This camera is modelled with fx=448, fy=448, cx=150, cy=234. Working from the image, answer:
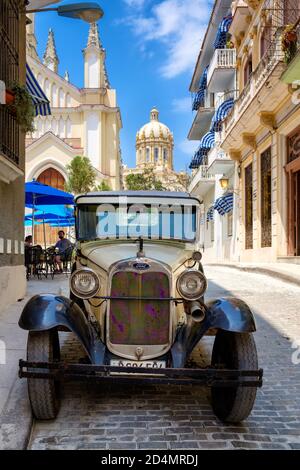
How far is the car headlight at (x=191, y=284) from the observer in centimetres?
347

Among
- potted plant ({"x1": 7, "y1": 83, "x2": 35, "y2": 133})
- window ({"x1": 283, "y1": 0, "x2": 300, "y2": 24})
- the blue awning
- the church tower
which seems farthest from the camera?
the church tower

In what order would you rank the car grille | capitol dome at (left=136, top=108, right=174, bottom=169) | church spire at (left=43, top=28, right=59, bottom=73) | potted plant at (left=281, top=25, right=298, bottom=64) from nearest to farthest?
the car grille → potted plant at (left=281, top=25, right=298, bottom=64) → church spire at (left=43, top=28, right=59, bottom=73) → capitol dome at (left=136, top=108, right=174, bottom=169)

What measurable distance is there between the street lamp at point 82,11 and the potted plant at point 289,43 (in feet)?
20.1

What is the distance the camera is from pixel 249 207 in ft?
61.2

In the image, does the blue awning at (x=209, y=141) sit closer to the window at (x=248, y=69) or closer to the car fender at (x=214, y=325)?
the window at (x=248, y=69)

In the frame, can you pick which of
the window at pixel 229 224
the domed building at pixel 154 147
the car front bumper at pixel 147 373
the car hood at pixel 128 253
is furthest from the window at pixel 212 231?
the domed building at pixel 154 147

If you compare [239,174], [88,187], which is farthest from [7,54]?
[88,187]

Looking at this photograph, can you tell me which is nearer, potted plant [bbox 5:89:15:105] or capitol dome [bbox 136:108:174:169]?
potted plant [bbox 5:89:15:105]

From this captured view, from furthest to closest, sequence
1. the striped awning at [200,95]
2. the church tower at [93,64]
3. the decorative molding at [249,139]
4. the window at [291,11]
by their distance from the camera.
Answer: the church tower at [93,64] → the striped awning at [200,95] → the decorative molding at [249,139] → the window at [291,11]

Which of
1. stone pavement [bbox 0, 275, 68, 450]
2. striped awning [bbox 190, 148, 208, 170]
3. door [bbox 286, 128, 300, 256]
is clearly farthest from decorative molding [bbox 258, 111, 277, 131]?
stone pavement [bbox 0, 275, 68, 450]

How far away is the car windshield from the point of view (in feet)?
15.3

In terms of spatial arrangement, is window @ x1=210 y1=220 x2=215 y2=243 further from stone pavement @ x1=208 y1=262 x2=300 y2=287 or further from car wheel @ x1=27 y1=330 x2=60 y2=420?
car wheel @ x1=27 y1=330 x2=60 y2=420

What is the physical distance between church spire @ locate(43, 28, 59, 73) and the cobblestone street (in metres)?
59.1
